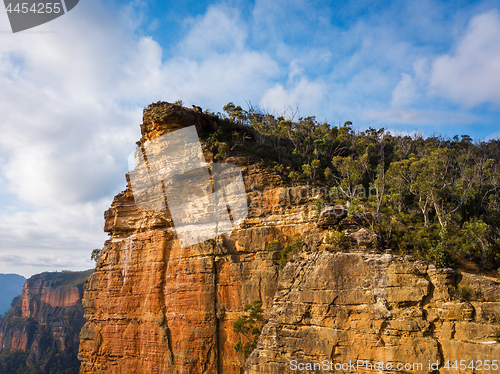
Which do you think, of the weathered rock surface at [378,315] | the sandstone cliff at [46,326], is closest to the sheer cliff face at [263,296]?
the weathered rock surface at [378,315]

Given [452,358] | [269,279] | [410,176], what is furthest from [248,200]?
[452,358]

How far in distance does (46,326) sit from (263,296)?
354 ft

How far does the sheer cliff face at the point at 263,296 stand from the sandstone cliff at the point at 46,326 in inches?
2931

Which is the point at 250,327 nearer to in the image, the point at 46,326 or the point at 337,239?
the point at 337,239

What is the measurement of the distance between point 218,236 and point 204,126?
45.9 feet

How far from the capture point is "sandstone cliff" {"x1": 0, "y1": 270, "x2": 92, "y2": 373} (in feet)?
300

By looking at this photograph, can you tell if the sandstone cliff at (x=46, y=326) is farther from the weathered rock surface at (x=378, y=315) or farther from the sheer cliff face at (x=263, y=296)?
the weathered rock surface at (x=378, y=315)

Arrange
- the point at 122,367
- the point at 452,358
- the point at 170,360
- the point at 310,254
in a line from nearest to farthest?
the point at 452,358
the point at 310,254
the point at 170,360
the point at 122,367

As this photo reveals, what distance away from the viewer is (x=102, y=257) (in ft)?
109

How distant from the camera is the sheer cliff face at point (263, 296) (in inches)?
719

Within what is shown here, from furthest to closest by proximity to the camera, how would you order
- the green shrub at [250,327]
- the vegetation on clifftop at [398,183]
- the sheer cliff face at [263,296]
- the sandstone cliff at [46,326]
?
the sandstone cliff at [46,326], the green shrub at [250,327], the vegetation on clifftop at [398,183], the sheer cliff face at [263,296]

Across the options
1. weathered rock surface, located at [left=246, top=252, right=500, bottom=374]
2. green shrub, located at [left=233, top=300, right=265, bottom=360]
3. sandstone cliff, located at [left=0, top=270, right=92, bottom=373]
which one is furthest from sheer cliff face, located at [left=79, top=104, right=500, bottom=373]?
sandstone cliff, located at [left=0, top=270, right=92, bottom=373]

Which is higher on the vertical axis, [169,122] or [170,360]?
[169,122]

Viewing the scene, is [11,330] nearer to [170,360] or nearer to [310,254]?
[170,360]
